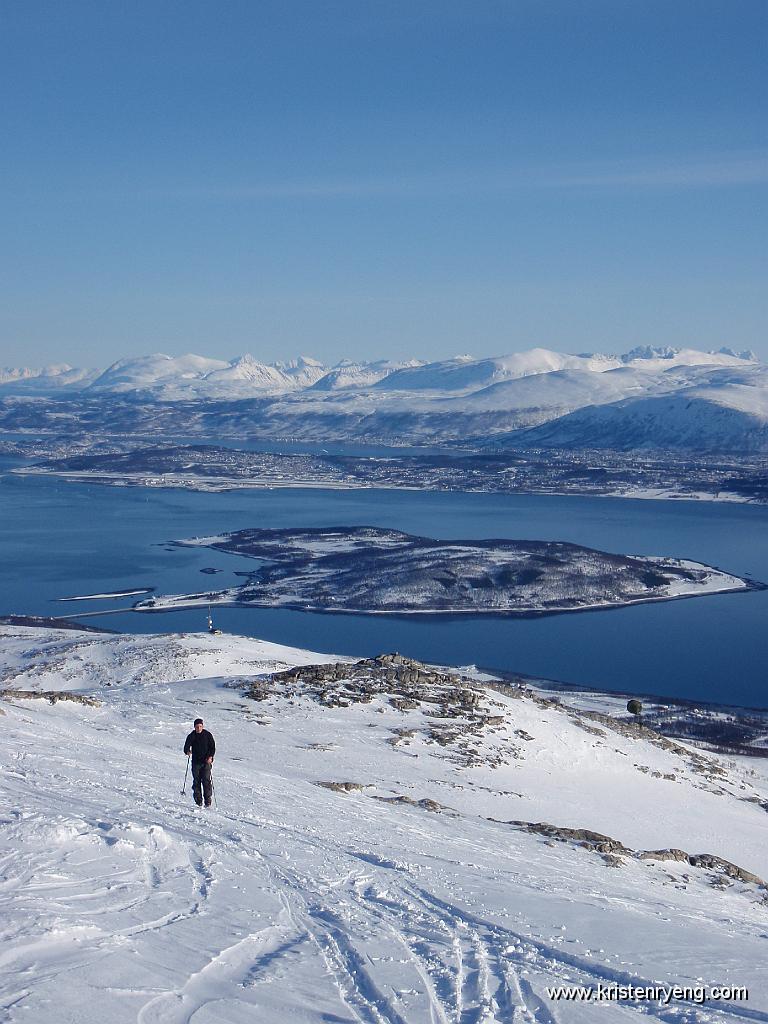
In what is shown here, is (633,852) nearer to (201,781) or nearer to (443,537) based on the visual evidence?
(201,781)

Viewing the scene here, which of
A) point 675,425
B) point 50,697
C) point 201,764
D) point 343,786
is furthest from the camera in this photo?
point 675,425

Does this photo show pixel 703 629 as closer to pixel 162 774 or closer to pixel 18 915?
pixel 162 774

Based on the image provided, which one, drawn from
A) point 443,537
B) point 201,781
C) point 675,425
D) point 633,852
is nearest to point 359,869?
point 201,781

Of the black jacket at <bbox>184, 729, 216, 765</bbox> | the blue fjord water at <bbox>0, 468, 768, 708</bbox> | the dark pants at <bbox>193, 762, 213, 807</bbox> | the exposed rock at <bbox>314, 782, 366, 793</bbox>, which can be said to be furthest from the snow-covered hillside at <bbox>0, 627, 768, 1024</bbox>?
the blue fjord water at <bbox>0, 468, 768, 708</bbox>

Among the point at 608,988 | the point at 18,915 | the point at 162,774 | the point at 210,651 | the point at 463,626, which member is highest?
the point at 18,915

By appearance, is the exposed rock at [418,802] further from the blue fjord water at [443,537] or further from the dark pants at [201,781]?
the blue fjord water at [443,537]

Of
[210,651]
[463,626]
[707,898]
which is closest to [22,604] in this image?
[463,626]
